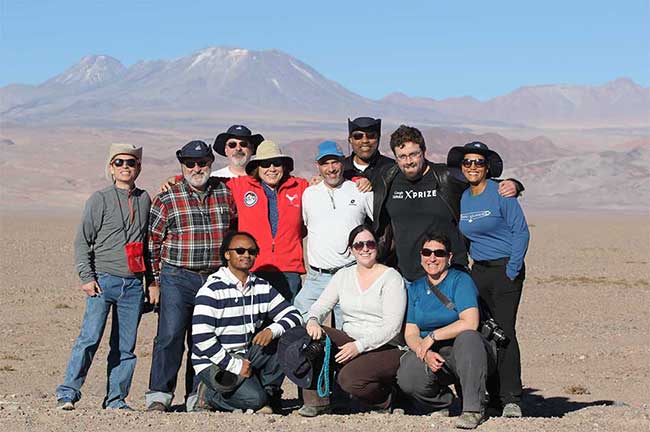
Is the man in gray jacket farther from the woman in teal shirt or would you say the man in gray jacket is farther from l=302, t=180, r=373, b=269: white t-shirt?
the woman in teal shirt

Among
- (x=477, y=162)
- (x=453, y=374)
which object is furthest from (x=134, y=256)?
(x=477, y=162)

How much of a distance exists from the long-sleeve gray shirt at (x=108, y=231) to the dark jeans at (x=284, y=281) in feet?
3.09

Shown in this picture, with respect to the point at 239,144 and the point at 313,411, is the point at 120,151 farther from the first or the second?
the point at 313,411

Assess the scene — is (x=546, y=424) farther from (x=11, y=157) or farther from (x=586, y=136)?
(x=586, y=136)

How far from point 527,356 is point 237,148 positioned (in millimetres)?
5600

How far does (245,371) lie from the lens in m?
7.57

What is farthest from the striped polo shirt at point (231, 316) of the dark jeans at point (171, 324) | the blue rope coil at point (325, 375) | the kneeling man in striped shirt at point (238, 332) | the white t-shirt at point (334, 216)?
the white t-shirt at point (334, 216)

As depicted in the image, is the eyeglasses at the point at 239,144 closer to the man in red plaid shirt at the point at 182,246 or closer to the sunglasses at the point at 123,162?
the man in red plaid shirt at the point at 182,246

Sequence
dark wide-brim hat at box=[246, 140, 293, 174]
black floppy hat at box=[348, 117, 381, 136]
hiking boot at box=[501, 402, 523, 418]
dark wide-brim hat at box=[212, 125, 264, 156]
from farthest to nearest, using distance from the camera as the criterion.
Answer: dark wide-brim hat at box=[212, 125, 264, 156]
black floppy hat at box=[348, 117, 381, 136]
dark wide-brim hat at box=[246, 140, 293, 174]
hiking boot at box=[501, 402, 523, 418]

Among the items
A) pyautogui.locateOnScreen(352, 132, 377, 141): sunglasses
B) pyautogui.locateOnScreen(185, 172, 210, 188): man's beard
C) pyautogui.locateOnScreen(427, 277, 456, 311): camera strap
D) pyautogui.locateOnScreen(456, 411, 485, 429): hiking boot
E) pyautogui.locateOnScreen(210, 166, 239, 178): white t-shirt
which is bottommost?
pyautogui.locateOnScreen(456, 411, 485, 429): hiking boot

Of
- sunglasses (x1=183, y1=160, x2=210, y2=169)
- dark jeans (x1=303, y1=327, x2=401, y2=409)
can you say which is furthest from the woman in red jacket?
dark jeans (x1=303, y1=327, x2=401, y2=409)

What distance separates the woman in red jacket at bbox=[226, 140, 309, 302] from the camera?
7.93m

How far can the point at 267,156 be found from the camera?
7914 millimetres

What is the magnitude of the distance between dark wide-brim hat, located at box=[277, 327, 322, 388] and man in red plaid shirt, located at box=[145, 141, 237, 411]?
0.74 m
